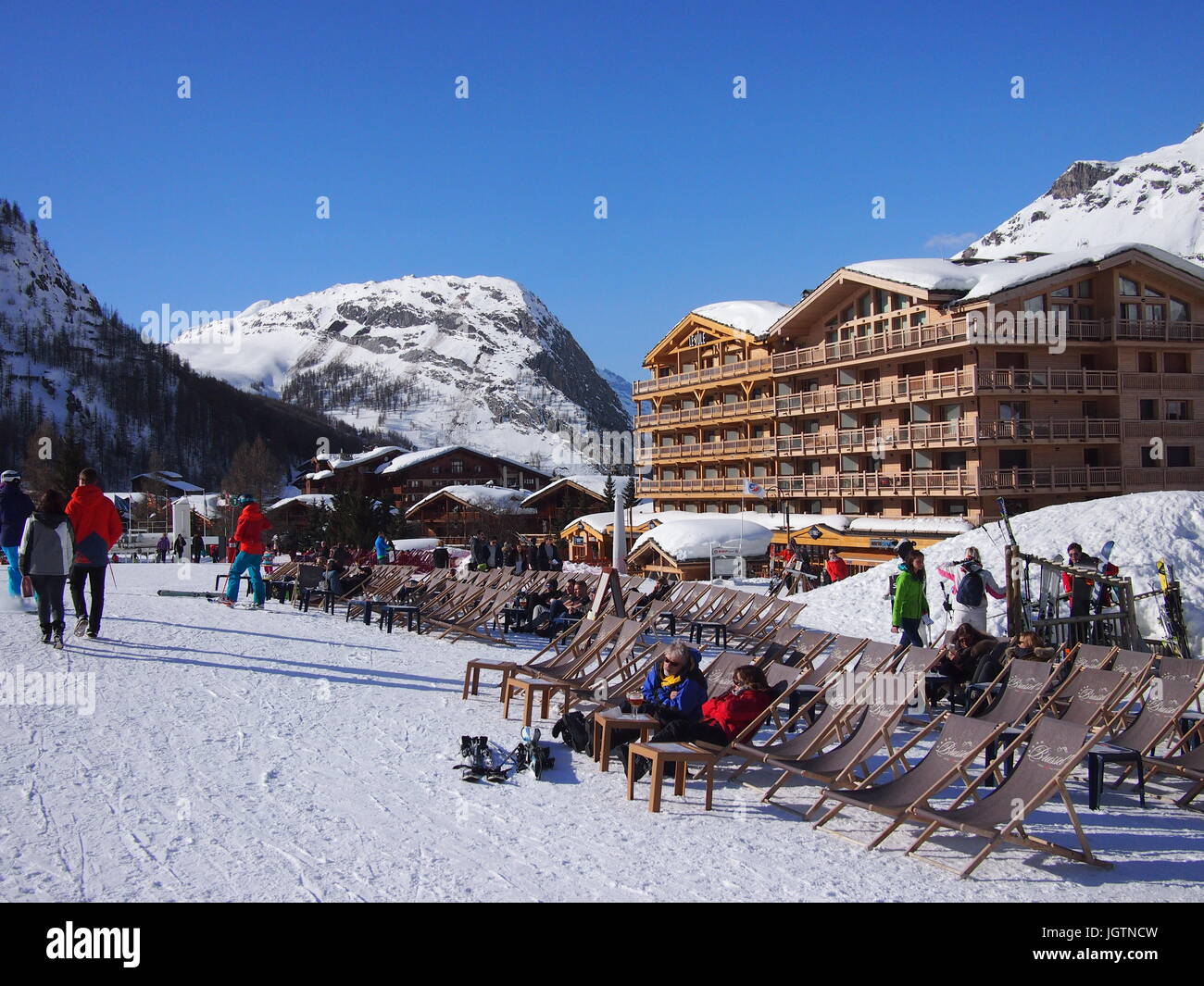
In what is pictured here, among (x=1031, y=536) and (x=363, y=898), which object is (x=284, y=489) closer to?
(x=1031, y=536)

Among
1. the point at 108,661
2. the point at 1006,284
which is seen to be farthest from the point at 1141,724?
the point at 1006,284

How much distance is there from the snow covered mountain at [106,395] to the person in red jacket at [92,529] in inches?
4108

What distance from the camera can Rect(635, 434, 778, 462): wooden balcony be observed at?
4188 cm

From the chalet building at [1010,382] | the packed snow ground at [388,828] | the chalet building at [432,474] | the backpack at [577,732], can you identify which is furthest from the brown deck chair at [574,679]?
the chalet building at [432,474]

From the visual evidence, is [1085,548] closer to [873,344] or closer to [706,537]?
[706,537]

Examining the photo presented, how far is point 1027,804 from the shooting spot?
16.0ft

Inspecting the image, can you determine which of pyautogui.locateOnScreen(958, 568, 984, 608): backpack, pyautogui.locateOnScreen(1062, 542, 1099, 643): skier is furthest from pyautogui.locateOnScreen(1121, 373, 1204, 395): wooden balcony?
pyautogui.locateOnScreen(958, 568, 984, 608): backpack

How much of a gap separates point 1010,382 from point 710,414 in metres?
16.1

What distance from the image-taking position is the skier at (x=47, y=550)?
9.73m

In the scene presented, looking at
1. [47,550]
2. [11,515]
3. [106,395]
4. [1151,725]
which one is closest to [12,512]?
[11,515]

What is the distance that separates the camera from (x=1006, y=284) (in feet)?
101

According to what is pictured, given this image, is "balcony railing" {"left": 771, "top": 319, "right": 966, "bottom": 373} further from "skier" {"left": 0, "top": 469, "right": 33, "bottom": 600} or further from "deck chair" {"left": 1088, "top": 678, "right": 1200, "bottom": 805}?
"skier" {"left": 0, "top": 469, "right": 33, "bottom": 600}
